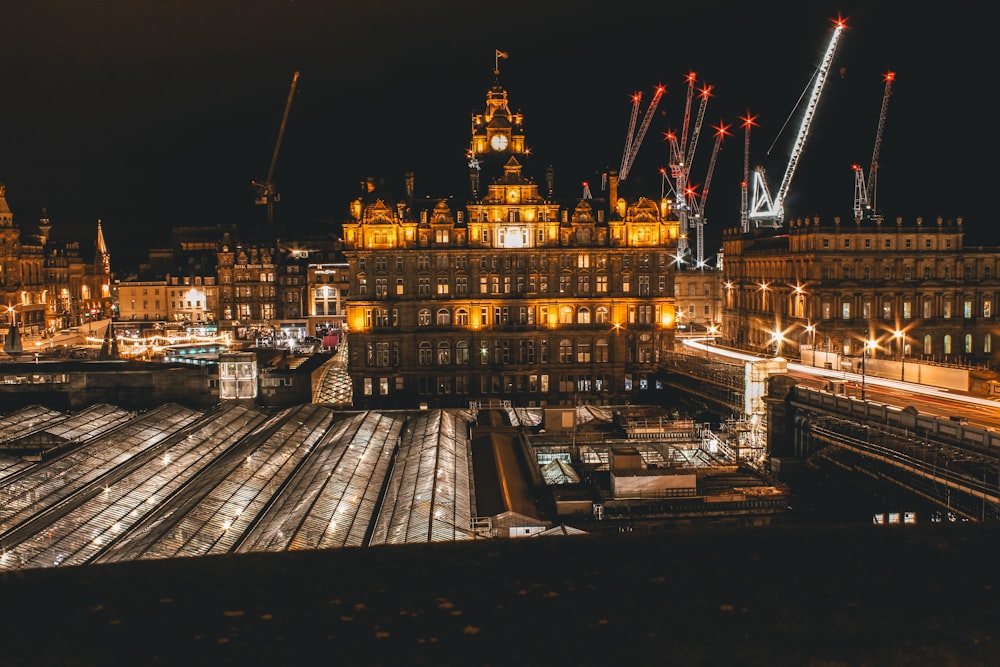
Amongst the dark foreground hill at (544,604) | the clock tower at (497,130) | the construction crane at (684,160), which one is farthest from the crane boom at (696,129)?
the dark foreground hill at (544,604)

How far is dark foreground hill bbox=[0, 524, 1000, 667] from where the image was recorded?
22.0 feet

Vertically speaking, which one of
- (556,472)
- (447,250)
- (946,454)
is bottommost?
(556,472)

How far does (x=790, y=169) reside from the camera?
13988 cm

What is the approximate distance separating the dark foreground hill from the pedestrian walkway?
67.3m

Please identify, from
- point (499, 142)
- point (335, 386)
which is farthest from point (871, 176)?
point (335, 386)

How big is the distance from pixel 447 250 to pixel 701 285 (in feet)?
205

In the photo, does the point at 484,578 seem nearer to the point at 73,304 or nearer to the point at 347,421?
the point at 347,421

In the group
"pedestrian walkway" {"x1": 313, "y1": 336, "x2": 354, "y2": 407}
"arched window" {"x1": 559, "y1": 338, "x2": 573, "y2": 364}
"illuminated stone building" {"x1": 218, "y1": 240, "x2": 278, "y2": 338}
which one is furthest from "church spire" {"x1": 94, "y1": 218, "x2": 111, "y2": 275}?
"arched window" {"x1": 559, "y1": 338, "x2": 573, "y2": 364}

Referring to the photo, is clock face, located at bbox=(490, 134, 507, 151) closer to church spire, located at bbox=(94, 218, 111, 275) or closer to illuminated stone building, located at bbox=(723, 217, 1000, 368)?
illuminated stone building, located at bbox=(723, 217, 1000, 368)

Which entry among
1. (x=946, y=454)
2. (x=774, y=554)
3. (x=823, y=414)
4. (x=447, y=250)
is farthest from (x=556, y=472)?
(x=774, y=554)

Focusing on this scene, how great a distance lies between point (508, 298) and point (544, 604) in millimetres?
71419

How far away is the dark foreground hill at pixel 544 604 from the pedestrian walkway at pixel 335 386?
6730 cm

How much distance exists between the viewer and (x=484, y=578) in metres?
7.96

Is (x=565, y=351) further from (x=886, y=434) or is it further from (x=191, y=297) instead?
(x=191, y=297)
